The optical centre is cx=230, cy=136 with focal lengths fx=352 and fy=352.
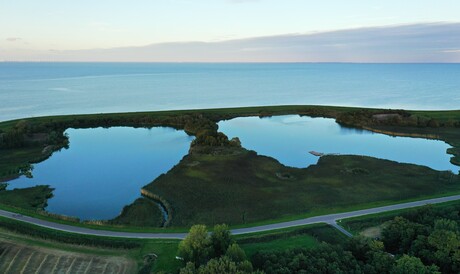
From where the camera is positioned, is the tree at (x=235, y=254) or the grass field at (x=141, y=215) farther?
the grass field at (x=141, y=215)

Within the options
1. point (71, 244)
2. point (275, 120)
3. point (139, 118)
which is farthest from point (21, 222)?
point (275, 120)

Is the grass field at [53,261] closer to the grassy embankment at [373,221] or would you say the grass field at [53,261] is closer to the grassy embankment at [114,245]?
the grassy embankment at [114,245]

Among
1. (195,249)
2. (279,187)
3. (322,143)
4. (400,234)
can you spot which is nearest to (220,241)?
(195,249)

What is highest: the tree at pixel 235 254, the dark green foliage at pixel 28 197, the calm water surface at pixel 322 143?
the calm water surface at pixel 322 143

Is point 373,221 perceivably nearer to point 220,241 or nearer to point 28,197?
point 220,241

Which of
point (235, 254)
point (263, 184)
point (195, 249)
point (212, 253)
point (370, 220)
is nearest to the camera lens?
point (235, 254)

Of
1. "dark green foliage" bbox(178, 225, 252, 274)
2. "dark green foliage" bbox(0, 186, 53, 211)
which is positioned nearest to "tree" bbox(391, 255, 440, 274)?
"dark green foliage" bbox(178, 225, 252, 274)

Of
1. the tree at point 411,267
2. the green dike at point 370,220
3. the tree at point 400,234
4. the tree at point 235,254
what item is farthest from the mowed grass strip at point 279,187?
the tree at point 411,267

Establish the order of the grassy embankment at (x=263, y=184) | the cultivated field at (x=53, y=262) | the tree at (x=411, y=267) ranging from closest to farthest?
the tree at (x=411, y=267) → the cultivated field at (x=53, y=262) → the grassy embankment at (x=263, y=184)
